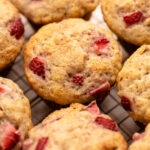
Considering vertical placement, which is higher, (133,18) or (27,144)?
(27,144)

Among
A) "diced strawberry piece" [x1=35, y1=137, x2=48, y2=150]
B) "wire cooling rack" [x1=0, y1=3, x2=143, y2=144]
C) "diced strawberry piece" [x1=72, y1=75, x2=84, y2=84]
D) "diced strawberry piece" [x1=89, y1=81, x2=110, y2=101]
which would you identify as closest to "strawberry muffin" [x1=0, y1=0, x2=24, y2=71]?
"wire cooling rack" [x1=0, y1=3, x2=143, y2=144]

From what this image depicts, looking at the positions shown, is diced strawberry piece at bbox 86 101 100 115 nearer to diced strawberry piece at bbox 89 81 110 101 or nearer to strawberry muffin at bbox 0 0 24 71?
diced strawberry piece at bbox 89 81 110 101

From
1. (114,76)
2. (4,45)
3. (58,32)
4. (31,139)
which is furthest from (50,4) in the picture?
(31,139)

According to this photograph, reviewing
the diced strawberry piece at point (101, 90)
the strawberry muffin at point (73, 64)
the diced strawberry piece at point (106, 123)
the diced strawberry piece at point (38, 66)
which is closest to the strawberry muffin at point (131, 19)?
the strawberry muffin at point (73, 64)

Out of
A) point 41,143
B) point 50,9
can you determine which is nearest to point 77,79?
point 41,143

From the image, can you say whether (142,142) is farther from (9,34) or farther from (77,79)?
(9,34)

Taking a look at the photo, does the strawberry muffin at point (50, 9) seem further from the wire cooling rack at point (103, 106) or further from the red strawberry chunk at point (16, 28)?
the wire cooling rack at point (103, 106)
